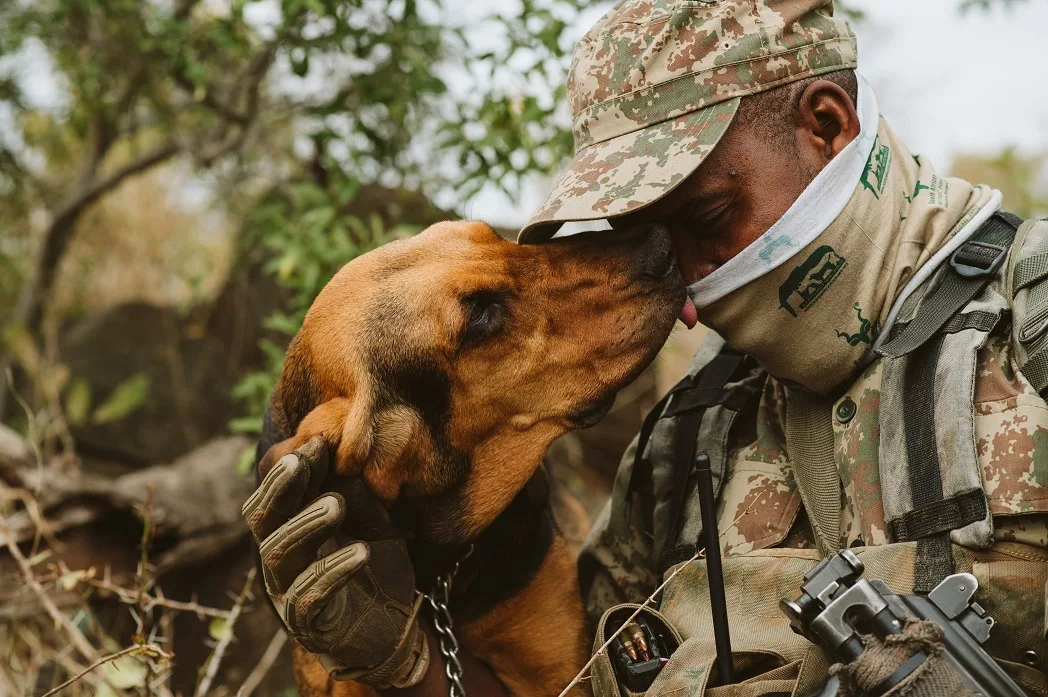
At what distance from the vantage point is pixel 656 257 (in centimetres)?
282

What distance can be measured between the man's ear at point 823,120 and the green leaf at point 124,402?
249 inches

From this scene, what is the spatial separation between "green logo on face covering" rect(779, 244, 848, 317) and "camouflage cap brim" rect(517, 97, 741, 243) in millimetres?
434

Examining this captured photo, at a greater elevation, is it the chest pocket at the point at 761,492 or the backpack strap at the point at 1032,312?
the backpack strap at the point at 1032,312

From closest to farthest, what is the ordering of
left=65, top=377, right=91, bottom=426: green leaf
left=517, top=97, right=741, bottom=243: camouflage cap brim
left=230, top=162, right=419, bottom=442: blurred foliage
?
left=517, top=97, right=741, bottom=243: camouflage cap brim < left=230, top=162, right=419, bottom=442: blurred foliage < left=65, top=377, right=91, bottom=426: green leaf

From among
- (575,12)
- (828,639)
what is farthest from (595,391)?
(575,12)

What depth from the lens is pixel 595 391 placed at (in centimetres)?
295

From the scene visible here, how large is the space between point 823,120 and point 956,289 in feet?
2.04

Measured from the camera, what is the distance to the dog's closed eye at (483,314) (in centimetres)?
294

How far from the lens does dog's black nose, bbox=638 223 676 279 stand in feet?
9.23

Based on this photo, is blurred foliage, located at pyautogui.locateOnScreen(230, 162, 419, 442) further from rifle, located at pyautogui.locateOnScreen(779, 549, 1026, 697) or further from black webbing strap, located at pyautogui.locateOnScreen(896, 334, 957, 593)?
rifle, located at pyautogui.locateOnScreen(779, 549, 1026, 697)

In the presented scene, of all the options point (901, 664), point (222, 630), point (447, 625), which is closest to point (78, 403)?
point (222, 630)

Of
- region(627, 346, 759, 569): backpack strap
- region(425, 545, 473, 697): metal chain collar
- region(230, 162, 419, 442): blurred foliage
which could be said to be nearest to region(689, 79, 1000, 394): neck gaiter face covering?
region(627, 346, 759, 569): backpack strap

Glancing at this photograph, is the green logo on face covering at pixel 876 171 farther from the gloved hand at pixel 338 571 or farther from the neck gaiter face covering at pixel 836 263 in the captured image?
the gloved hand at pixel 338 571

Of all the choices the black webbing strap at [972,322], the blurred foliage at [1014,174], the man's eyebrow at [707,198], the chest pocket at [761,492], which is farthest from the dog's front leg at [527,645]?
the blurred foliage at [1014,174]
